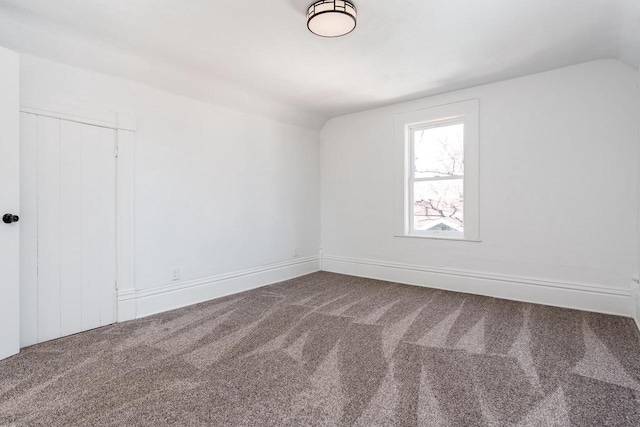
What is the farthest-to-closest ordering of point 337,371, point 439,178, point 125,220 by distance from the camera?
point 439,178 → point 125,220 → point 337,371

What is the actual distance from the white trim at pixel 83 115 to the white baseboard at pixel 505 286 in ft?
10.9

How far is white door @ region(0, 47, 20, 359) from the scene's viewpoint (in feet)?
7.10

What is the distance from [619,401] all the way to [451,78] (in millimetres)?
3056

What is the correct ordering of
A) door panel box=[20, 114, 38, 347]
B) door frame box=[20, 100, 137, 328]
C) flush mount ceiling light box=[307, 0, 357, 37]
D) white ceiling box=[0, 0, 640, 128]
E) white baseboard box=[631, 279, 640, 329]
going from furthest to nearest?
door frame box=[20, 100, 137, 328]
white baseboard box=[631, 279, 640, 329]
door panel box=[20, 114, 38, 347]
white ceiling box=[0, 0, 640, 128]
flush mount ceiling light box=[307, 0, 357, 37]

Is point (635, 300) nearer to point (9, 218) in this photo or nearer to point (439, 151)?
point (439, 151)

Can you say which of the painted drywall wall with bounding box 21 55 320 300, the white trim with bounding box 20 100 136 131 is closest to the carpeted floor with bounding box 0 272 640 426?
the painted drywall wall with bounding box 21 55 320 300

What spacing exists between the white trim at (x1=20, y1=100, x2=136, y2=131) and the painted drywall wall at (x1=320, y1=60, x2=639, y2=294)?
3.24m

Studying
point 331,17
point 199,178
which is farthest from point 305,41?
point 199,178

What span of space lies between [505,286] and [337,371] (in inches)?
99.6

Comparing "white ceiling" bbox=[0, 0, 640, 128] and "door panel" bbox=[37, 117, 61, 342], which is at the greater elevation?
"white ceiling" bbox=[0, 0, 640, 128]

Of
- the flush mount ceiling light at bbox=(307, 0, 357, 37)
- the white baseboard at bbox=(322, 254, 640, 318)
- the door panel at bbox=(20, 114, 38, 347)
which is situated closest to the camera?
the flush mount ceiling light at bbox=(307, 0, 357, 37)

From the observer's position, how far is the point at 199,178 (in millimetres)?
3592

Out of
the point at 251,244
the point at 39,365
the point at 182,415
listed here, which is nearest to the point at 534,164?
the point at 251,244

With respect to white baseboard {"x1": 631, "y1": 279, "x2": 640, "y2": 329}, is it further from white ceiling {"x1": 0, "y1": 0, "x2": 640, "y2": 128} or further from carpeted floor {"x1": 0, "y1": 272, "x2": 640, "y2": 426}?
white ceiling {"x1": 0, "y1": 0, "x2": 640, "y2": 128}
